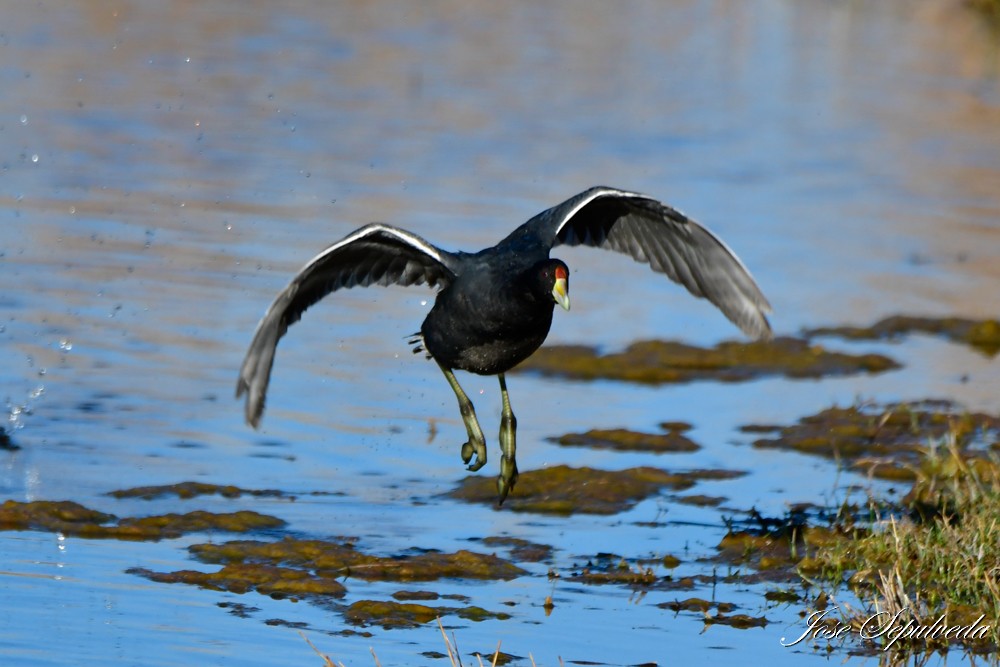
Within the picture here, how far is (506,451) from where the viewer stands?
24.4ft

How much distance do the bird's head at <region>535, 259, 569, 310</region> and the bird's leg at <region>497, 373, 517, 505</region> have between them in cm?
89

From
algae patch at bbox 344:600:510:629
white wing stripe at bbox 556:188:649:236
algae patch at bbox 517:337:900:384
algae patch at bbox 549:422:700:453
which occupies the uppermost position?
white wing stripe at bbox 556:188:649:236

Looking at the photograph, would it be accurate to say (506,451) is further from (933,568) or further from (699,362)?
(699,362)

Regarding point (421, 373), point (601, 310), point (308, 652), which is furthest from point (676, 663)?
point (601, 310)

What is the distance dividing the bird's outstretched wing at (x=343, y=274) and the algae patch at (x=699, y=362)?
10.3ft

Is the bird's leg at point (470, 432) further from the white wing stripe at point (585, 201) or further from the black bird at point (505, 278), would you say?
the white wing stripe at point (585, 201)

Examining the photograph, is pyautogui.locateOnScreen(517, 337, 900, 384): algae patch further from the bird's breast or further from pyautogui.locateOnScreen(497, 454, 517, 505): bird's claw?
the bird's breast

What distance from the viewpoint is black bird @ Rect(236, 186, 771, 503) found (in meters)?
6.65

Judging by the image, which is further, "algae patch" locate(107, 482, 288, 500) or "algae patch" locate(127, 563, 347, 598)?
"algae patch" locate(107, 482, 288, 500)

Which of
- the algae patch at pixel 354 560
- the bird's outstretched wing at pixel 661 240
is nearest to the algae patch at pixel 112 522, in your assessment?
the algae patch at pixel 354 560

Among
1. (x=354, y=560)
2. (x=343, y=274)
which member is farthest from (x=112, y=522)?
(x=343, y=274)

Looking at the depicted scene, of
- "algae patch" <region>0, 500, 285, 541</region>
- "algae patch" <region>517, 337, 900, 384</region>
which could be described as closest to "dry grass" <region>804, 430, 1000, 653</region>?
"algae patch" <region>0, 500, 285, 541</region>

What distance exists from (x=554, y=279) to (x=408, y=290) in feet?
19.2

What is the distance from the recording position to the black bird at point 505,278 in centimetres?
665
